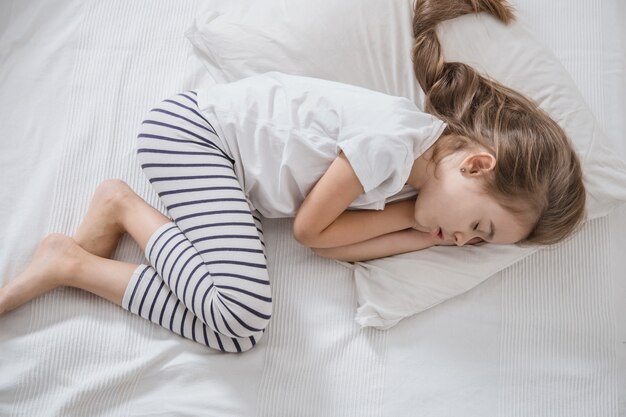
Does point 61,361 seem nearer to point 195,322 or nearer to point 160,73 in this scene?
point 195,322

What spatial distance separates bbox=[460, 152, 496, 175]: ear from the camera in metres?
1.15

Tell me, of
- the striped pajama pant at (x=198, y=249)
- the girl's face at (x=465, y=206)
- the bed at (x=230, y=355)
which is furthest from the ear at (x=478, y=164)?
the striped pajama pant at (x=198, y=249)

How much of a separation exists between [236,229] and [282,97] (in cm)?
26

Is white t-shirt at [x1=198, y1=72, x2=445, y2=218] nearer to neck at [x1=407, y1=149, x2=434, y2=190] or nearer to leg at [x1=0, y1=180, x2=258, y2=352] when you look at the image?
neck at [x1=407, y1=149, x2=434, y2=190]

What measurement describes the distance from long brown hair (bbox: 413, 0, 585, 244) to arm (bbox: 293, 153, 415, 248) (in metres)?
0.15

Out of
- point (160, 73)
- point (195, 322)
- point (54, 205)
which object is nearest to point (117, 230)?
point (54, 205)

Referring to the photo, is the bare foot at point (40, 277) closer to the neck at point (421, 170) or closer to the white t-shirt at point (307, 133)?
the white t-shirt at point (307, 133)

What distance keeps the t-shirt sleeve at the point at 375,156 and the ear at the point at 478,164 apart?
10 centimetres

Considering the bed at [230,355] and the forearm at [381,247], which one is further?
the forearm at [381,247]

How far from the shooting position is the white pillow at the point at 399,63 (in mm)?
1259

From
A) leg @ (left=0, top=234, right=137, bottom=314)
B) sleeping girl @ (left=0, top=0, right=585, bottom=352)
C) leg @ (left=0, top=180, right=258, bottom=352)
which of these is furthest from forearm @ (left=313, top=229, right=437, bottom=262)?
leg @ (left=0, top=234, right=137, bottom=314)

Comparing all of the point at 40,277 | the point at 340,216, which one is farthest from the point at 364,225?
the point at 40,277

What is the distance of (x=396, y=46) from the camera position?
1348mm

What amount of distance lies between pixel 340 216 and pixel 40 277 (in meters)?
0.55
